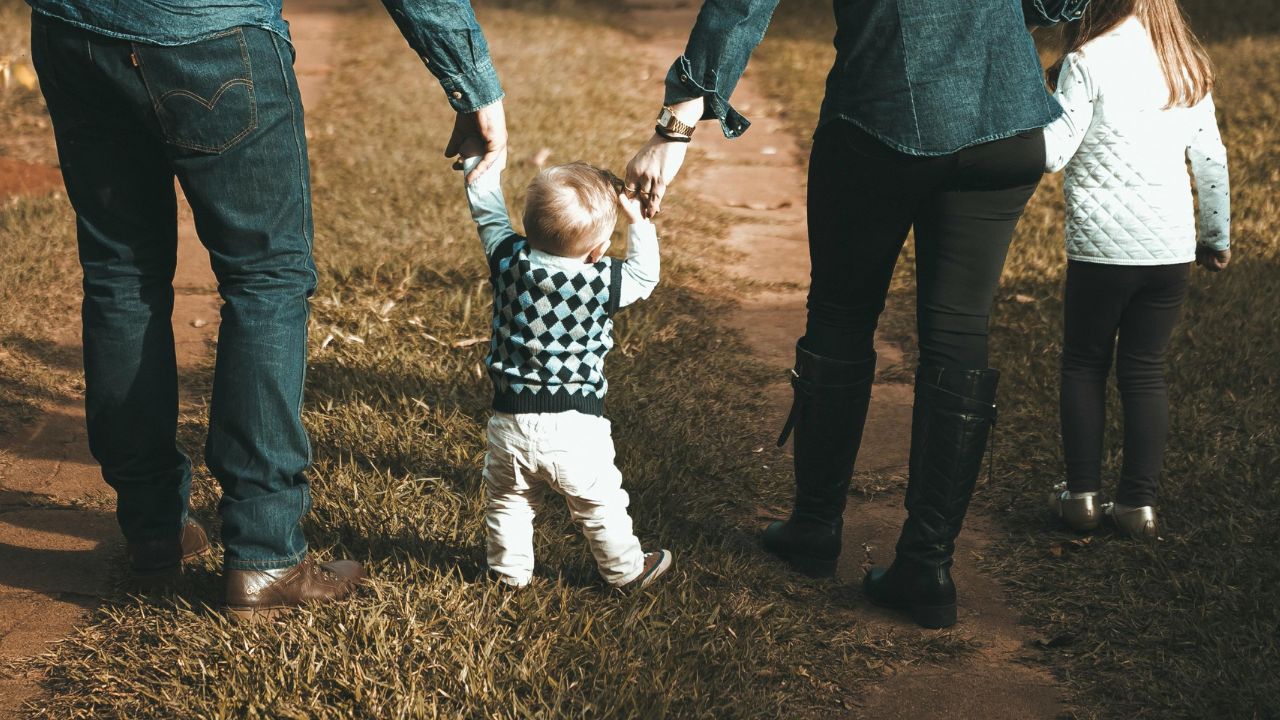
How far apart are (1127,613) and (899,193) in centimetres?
102

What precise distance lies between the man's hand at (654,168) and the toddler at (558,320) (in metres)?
0.03

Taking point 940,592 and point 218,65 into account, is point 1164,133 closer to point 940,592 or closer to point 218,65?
point 940,592

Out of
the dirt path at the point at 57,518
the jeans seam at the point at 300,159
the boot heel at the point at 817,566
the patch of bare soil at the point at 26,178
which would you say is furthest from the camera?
the patch of bare soil at the point at 26,178

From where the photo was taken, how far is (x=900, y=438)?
336cm

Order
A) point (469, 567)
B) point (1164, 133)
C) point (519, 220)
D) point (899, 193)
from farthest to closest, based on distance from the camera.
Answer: point (519, 220), point (1164, 133), point (469, 567), point (899, 193)

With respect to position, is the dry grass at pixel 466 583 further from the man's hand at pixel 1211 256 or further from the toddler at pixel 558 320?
the man's hand at pixel 1211 256

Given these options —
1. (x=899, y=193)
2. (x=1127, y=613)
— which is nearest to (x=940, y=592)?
(x=1127, y=613)

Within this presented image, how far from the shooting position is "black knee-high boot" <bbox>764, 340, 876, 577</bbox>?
2.44 metres

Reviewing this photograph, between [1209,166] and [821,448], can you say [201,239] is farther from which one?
[1209,166]

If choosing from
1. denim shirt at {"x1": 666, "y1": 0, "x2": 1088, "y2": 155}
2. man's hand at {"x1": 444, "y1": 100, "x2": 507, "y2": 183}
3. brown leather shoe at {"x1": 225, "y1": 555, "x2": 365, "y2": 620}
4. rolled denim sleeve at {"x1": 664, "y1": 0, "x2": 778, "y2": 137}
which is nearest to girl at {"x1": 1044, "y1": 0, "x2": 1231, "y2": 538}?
denim shirt at {"x1": 666, "y1": 0, "x2": 1088, "y2": 155}

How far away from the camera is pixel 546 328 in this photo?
2.18 m

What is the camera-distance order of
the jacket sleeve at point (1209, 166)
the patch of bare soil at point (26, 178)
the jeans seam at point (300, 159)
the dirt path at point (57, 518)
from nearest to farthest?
the jeans seam at point (300, 159), the dirt path at point (57, 518), the jacket sleeve at point (1209, 166), the patch of bare soil at point (26, 178)

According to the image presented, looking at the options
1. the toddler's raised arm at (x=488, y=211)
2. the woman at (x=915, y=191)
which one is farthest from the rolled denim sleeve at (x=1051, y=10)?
the toddler's raised arm at (x=488, y=211)

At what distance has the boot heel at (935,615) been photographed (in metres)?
2.44
